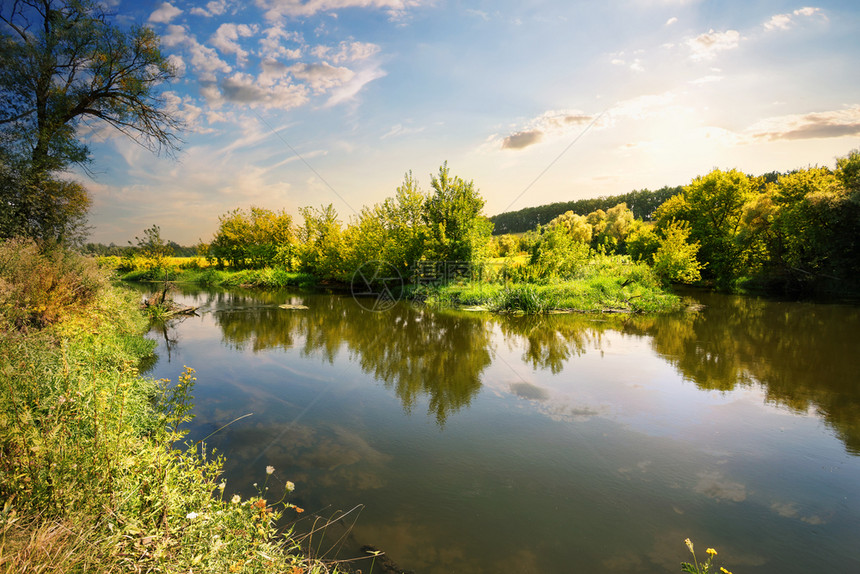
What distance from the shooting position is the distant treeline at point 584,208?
6638cm

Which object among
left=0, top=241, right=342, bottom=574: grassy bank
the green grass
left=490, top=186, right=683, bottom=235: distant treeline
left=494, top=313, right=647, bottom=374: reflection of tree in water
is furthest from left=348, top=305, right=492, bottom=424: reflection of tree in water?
left=490, top=186, right=683, bottom=235: distant treeline

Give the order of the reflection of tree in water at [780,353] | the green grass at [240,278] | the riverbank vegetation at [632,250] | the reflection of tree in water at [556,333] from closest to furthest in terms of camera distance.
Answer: the reflection of tree in water at [780,353] → the reflection of tree in water at [556,333] → the riverbank vegetation at [632,250] → the green grass at [240,278]

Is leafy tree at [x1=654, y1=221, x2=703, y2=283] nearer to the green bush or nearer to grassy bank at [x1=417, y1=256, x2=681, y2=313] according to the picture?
grassy bank at [x1=417, y1=256, x2=681, y2=313]

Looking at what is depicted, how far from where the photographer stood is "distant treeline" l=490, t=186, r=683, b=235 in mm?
66375

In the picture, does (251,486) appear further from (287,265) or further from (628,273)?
(287,265)

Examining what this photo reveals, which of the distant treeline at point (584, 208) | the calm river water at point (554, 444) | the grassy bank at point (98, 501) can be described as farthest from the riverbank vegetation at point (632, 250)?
the distant treeline at point (584, 208)

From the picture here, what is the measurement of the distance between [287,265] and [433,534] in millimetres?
35273

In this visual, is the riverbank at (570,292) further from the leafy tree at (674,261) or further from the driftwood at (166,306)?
the driftwood at (166,306)

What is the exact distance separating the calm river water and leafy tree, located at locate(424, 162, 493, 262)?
10.5 meters

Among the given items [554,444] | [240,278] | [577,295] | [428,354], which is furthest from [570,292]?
[240,278]

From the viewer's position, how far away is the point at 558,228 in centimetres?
2038

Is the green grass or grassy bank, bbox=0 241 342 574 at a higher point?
the green grass

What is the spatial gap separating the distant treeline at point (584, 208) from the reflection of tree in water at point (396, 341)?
1938 inches

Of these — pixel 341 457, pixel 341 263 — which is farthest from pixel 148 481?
pixel 341 263
